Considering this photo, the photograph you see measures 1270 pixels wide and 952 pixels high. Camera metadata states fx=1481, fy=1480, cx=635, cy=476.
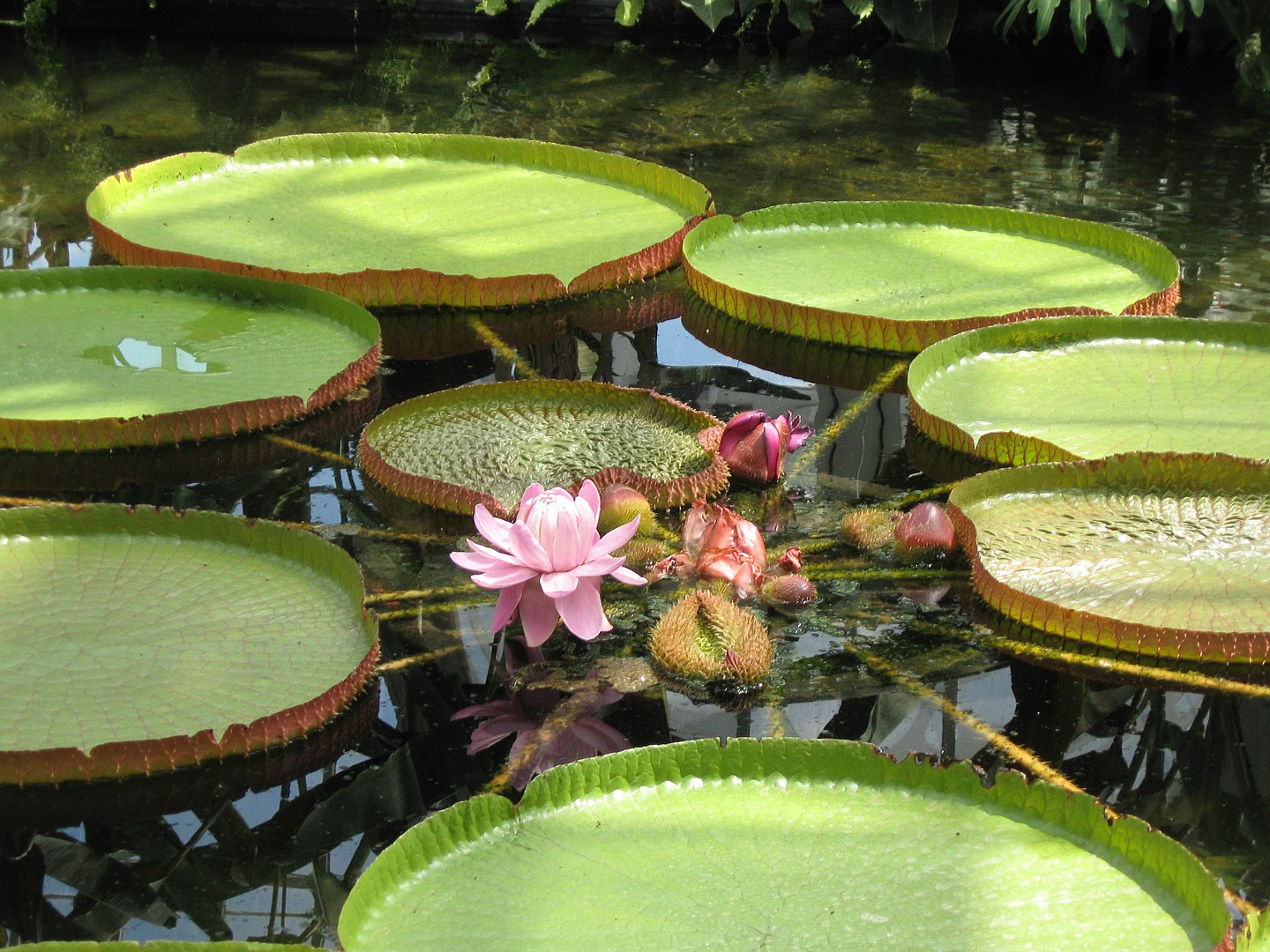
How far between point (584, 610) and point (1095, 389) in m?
1.38

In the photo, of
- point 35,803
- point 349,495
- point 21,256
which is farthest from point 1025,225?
point 35,803

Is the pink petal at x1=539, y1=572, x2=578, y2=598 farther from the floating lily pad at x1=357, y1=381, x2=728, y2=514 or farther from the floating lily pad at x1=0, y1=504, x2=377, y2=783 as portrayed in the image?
the floating lily pad at x1=357, y1=381, x2=728, y2=514

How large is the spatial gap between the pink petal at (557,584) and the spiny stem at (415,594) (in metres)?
0.38

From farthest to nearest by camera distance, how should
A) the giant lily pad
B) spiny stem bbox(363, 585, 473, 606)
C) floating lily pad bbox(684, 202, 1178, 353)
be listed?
1. floating lily pad bbox(684, 202, 1178, 353)
2. spiny stem bbox(363, 585, 473, 606)
3. the giant lily pad

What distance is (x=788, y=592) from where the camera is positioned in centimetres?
226

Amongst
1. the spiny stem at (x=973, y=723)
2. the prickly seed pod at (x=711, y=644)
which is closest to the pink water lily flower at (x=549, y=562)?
the prickly seed pod at (x=711, y=644)

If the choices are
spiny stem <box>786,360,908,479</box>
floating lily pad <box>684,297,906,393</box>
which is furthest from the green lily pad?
floating lily pad <box>684,297,906,393</box>

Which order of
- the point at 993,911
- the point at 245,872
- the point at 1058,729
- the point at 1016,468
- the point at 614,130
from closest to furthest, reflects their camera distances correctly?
the point at 993,911 < the point at 245,872 < the point at 1058,729 < the point at 1016,468 < the point at 614,130

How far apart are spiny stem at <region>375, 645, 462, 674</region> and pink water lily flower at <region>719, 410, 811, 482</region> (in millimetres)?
707

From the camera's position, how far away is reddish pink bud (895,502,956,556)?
2371 mm

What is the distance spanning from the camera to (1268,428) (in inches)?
107

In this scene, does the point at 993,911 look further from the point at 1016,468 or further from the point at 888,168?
the point at 888,168

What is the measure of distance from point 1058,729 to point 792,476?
840 millimetres

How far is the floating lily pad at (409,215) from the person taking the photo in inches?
133
